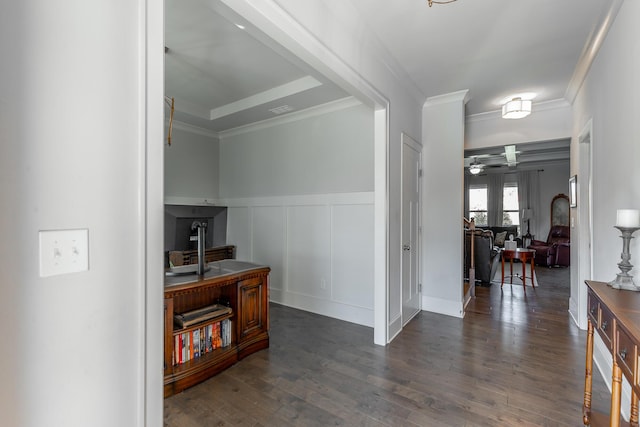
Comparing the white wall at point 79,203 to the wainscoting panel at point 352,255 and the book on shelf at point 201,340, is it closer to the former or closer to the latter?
the book on shelf at point 201,340

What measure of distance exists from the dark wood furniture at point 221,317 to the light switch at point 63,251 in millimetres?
1234

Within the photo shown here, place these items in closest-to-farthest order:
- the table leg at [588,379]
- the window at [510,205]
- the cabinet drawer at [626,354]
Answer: the cabinet drawer at [626,354] → the table leg at [588,379] → the window at [510,205]

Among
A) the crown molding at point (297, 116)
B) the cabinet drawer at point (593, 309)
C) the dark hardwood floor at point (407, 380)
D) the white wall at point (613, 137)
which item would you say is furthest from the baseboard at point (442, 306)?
the crown molding at point (297, 116)

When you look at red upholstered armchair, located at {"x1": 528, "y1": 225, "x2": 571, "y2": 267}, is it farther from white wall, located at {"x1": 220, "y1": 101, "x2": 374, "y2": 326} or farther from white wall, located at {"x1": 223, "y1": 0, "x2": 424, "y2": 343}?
white wall, located at {"x1": 220, "y1": 101, "x2": 374, "y2": 326}

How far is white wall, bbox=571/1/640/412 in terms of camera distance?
187cm

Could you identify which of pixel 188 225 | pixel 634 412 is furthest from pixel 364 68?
pixel 188 225

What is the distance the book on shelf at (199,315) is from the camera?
7.47 feet

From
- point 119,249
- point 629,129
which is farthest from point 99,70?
point 629,129

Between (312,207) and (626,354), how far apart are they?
3.16 meters

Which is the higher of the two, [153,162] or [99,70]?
[99,70]

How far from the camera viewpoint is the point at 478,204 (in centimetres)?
1005

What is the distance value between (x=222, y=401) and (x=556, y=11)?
3.71 m

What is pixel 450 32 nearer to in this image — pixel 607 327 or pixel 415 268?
pixel 607 327

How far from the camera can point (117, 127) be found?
39.3 inches
